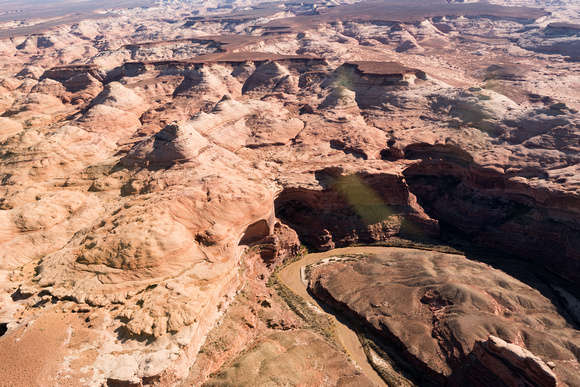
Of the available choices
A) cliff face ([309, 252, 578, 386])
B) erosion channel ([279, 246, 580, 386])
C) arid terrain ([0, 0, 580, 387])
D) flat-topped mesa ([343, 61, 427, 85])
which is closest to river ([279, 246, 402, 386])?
erosion channel ([279, 246, 580, 386])

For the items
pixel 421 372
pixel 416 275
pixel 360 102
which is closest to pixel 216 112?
pixel 360 102

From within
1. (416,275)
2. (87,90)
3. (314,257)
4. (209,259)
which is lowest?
(314,257)

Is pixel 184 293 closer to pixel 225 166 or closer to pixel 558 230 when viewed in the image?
pixel 225 166

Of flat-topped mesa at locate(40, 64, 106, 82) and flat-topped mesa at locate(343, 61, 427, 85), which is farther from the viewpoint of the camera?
flat-topped mesa at locate(40, 64, 106, 82)

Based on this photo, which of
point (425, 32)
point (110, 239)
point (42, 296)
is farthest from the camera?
point (425, 32)

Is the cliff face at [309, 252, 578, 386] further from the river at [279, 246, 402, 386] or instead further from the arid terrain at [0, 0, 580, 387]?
the river at [279, 246, 402, 386]

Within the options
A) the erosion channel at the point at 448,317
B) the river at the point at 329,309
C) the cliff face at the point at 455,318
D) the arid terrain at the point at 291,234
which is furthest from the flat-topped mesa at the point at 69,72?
the cliff face at the point at 455,318

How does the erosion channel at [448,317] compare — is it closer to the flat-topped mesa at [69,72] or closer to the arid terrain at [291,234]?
the arid terrain at [291,234]
